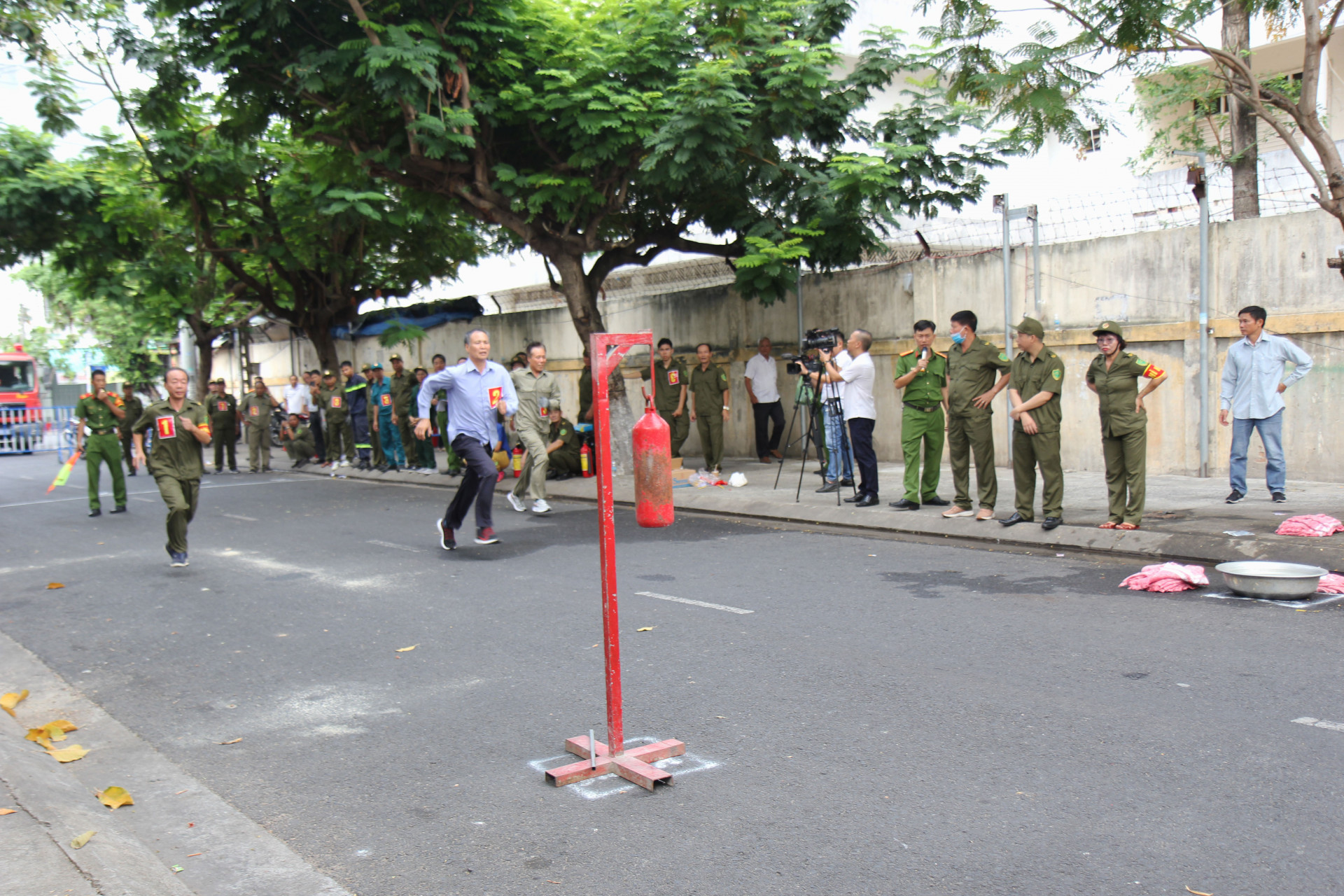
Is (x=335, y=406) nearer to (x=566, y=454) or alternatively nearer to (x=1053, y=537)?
(x=566, y=454)

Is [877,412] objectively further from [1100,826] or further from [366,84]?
[1100,826]

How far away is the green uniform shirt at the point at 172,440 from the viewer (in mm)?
9648

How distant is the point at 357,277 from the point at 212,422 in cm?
467

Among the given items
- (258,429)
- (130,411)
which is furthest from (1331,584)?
(258,429)

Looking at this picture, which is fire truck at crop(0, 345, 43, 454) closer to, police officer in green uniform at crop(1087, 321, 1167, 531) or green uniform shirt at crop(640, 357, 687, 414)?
green uniform shirt at crop(640, 357, 687, 414)

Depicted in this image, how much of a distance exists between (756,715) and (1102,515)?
19.8 ft

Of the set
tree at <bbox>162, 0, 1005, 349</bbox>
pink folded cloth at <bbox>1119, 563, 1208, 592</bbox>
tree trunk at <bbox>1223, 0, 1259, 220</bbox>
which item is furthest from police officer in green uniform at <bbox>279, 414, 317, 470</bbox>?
pink folded cloth at <bbox>1119, 563, 1208, 592</bbox>

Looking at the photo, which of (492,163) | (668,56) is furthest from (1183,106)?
(492,163)

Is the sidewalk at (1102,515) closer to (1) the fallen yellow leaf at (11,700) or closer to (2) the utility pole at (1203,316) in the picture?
(2) the utility pole at (1203,316)

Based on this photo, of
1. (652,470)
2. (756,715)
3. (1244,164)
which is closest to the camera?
(652,470)

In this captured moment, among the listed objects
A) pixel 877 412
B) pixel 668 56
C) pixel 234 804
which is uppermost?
pixel 668 56

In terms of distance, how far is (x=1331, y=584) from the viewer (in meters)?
7.10

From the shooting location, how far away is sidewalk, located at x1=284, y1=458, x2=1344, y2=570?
8.16 m

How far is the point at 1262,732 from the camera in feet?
14.6
